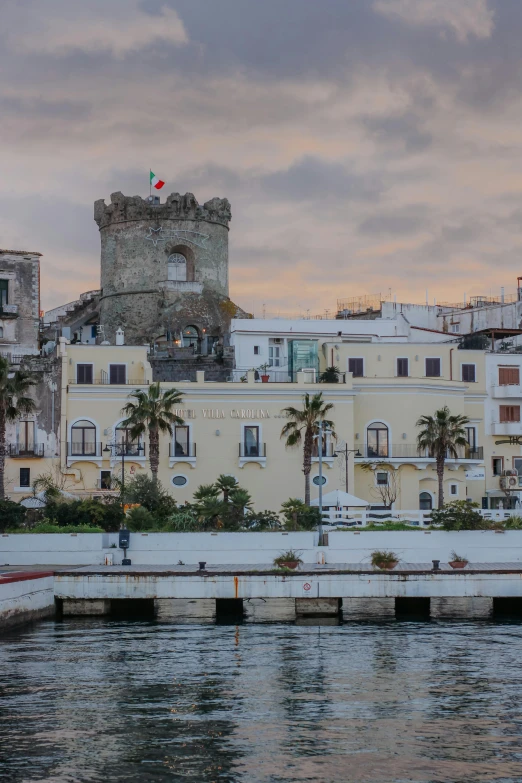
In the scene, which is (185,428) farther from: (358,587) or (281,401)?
(358,587)

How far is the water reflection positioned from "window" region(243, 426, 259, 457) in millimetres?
24103

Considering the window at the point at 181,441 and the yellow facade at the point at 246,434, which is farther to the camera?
the window at the point at 181,441

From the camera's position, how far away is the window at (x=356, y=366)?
68188 mm

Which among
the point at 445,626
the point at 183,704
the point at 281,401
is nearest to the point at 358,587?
the point at 445,626

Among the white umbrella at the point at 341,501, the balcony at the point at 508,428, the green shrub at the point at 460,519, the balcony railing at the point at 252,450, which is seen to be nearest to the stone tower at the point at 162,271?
the balcony railing at the point at 252,450

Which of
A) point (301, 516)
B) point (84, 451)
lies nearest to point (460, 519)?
point (301, 516)

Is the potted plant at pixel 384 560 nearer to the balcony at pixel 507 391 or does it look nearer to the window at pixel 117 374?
the window at pixel 117 374

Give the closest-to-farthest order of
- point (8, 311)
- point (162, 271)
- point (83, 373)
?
point (83, 373) < point (8, 311) < point (162, 271)

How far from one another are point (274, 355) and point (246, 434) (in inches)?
377

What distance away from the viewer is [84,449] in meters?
62.1

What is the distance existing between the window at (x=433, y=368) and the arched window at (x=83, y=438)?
18931 millimetres

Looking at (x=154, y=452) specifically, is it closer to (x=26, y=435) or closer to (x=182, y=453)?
(x=182, y=453)

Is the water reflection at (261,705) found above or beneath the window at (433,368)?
beneath

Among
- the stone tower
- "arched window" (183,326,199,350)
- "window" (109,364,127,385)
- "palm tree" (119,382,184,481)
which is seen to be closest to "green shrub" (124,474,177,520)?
"palm tree" (119,382,184,481)
